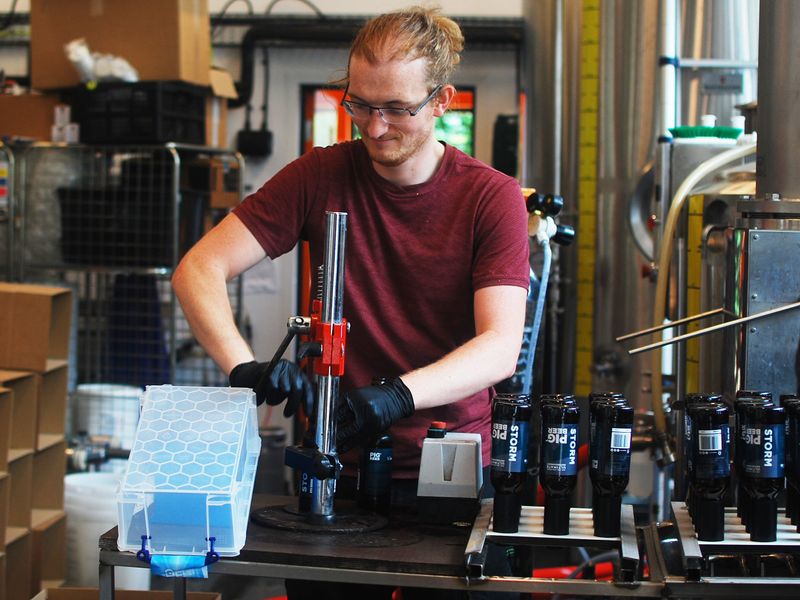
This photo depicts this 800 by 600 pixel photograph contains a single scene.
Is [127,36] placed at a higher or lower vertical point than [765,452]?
higher

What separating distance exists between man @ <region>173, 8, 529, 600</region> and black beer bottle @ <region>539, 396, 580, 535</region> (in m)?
0.25

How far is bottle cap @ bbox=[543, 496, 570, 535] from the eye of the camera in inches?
65.5

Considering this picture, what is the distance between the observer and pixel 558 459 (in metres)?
1.67

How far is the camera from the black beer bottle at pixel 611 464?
1.65 metres

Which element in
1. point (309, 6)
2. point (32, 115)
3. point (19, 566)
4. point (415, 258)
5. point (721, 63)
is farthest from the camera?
point (309, 6)

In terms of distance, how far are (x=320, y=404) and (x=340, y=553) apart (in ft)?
0.76

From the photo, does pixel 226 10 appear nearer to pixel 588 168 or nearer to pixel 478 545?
pixel 588 168

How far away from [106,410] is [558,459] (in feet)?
11.7

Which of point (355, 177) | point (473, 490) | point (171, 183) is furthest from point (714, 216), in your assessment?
point (171, 183)

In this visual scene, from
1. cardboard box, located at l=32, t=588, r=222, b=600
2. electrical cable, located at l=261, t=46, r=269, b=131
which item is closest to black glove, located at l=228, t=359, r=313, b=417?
cardboard box, located at l=32, t=588, r=222, b=600

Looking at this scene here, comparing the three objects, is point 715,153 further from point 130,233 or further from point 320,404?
point 130,233

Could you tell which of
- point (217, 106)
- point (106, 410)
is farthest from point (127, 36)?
point (106, 410)

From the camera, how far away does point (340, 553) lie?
1.62m

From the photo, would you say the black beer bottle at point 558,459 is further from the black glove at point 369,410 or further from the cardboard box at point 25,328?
the cardboard box at point 25,328
